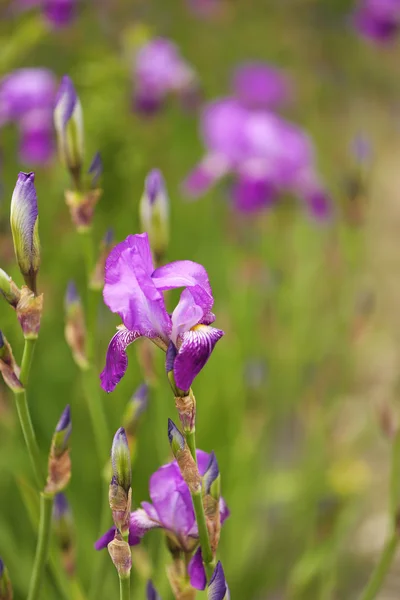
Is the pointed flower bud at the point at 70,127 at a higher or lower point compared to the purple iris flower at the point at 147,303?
higher

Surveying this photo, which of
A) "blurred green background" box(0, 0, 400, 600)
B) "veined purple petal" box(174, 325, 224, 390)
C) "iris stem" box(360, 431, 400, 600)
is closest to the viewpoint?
"veined purple petal" box(174, 325, 224, 390)

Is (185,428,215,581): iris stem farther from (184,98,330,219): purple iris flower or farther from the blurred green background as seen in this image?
(184,98,330,219): purple iris flower

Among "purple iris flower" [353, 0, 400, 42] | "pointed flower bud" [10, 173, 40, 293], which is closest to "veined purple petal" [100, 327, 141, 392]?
"pointed flower bud" [10, 173, 40, 293]

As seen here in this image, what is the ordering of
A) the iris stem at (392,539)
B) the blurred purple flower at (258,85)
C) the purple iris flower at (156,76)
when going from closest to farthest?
the iris stem at (392,539)
the purple iris flower at (156,76)
the blurred purple flower at (258,85)

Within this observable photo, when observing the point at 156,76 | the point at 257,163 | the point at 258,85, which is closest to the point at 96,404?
the point at 257,163

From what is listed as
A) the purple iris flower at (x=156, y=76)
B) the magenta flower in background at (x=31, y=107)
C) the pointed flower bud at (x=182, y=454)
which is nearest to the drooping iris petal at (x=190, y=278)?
the pointed flower bud at (x=182, y=454)

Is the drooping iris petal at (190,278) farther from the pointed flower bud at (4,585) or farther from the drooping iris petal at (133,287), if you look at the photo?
the pointed flower bud at (4,585)

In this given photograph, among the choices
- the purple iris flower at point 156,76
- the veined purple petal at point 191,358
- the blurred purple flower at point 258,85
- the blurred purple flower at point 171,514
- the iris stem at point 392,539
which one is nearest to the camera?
the veined purple petal at point 191,358
